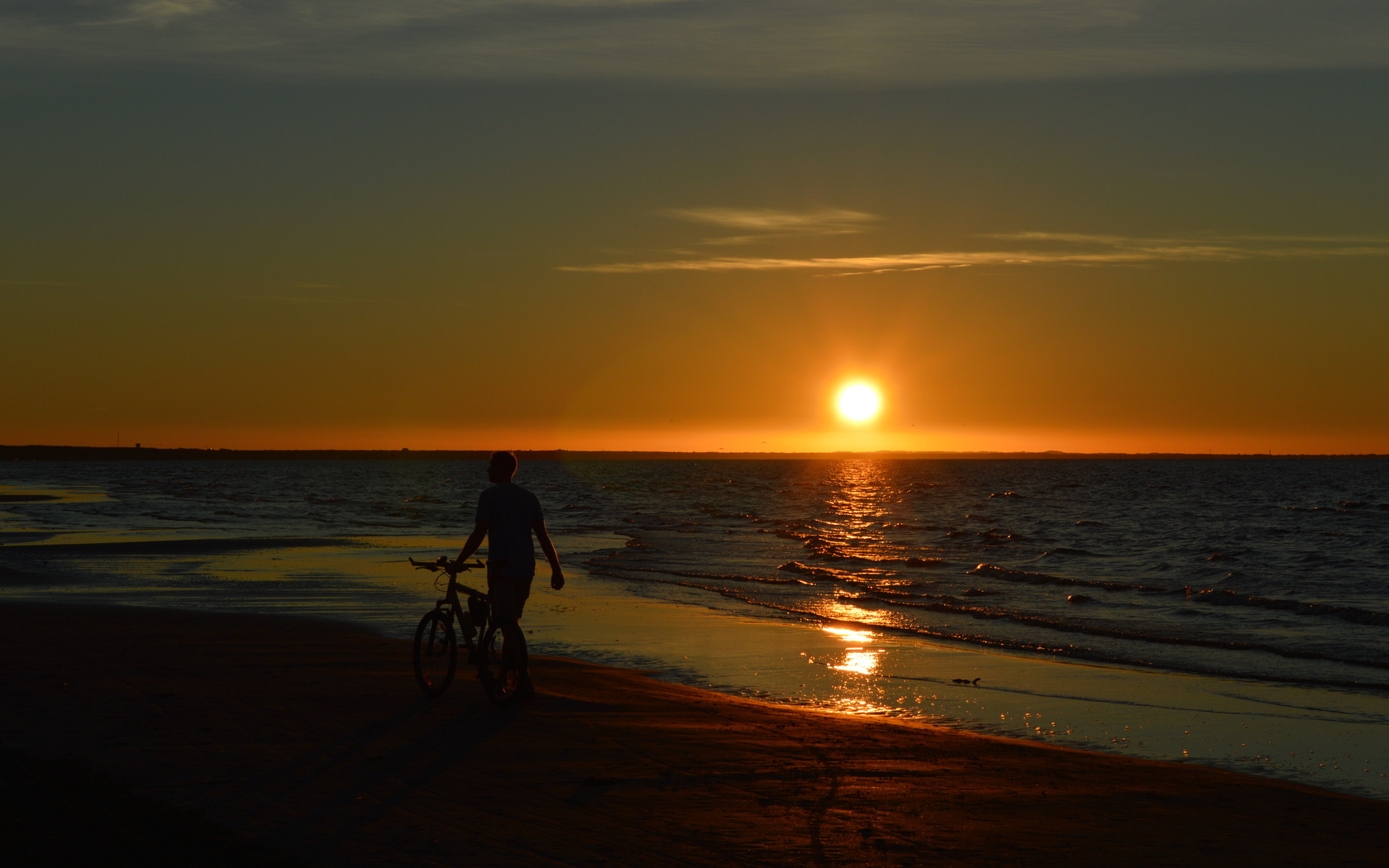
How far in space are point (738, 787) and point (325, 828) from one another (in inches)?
113

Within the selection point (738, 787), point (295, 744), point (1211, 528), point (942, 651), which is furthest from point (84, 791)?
point (1211, 528)

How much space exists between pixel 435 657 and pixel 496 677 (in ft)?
2.32

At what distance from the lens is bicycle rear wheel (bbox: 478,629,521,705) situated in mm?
10133

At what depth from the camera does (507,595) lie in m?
9.88

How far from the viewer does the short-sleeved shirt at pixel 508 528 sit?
9.88 m

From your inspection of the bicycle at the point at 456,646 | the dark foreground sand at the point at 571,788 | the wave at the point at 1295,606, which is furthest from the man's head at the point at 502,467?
the wave at the point at 1295,606

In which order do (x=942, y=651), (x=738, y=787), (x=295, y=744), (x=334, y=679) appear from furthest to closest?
(x=942, y=651) < (x=334, y=679) < (x=295, y=744) < (x=738, y=787)

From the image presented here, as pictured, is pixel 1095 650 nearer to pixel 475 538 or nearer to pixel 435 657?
pixel 435 657

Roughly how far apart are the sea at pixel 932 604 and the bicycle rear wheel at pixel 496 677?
108cm

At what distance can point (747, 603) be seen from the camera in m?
21.8

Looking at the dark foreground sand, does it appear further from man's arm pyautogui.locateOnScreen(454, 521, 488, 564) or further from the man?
man's arm pyautogui.locateOnScreen(454, 521, 488, 564)

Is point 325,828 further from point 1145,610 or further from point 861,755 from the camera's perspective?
point 1145,610

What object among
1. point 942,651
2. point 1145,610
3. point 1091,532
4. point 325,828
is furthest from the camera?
point 1091,532

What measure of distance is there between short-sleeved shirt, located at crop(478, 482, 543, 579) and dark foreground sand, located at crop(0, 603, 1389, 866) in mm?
1352
